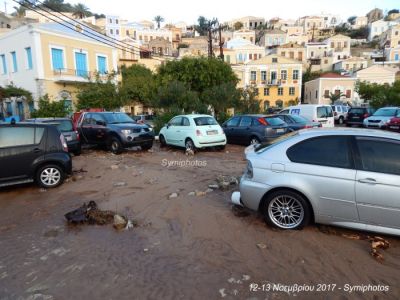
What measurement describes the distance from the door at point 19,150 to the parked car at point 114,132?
4806 mm

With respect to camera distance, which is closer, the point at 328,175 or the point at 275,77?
the point at 328,175

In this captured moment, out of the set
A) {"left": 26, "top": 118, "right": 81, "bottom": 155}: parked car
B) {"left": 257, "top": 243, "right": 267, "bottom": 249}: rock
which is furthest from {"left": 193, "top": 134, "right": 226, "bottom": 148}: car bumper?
{"left": 257, "top": 243, "right": 267, "bottom": 249}: rock

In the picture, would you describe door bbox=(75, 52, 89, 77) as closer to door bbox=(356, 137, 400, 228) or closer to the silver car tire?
the silver car tire

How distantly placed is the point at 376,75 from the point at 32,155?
60.1 meters

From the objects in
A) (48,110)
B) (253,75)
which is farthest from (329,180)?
(253,75)

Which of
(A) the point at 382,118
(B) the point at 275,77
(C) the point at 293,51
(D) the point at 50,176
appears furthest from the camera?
(C) the point at 293,51

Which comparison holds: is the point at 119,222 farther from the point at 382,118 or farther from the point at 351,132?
the point at 382,118

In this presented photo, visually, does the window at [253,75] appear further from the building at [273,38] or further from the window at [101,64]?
the building at [273,38]

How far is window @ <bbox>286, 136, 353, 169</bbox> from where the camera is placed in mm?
4133

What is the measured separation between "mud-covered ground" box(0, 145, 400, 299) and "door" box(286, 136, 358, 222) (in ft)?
1.47

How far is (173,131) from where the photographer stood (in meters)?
12.9

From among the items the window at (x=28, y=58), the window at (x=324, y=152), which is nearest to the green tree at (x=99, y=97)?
the window at (x=28, y=58)

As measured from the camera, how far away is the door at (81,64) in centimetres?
2908

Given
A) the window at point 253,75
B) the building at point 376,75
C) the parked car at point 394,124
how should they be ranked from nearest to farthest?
the parked car at point 394,124 < the building at point 376,75 < the window at point 253,75
